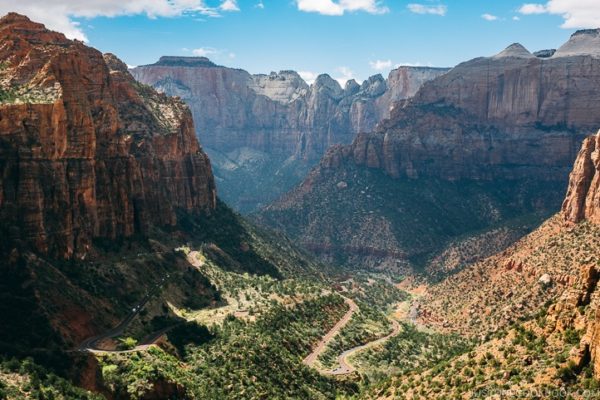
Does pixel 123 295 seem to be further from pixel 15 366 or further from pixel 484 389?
pixel 484 389

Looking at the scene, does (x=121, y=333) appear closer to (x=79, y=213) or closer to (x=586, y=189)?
(x=79, y=213)

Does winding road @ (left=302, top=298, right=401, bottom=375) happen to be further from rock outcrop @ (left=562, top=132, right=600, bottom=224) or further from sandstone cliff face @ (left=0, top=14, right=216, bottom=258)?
rock outcrop @ (left=562, top=132, right=600, bottom=224)

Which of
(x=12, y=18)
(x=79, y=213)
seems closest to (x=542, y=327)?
(x=79, y=213)

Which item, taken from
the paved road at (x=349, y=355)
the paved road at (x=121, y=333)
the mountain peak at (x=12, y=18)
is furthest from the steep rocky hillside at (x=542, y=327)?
the mountain peak at (x=12, y=18)

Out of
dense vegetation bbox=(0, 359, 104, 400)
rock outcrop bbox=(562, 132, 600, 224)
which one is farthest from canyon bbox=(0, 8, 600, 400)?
rock outcrop bbox=(562, 132, 600, 224)

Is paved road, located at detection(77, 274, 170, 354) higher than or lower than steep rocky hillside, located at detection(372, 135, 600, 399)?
lower

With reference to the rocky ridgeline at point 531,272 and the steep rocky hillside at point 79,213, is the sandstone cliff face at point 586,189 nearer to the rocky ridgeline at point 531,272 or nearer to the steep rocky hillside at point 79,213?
the rocky ridgeline at point 531,272

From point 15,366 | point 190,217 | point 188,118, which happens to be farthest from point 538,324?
point 188,118
